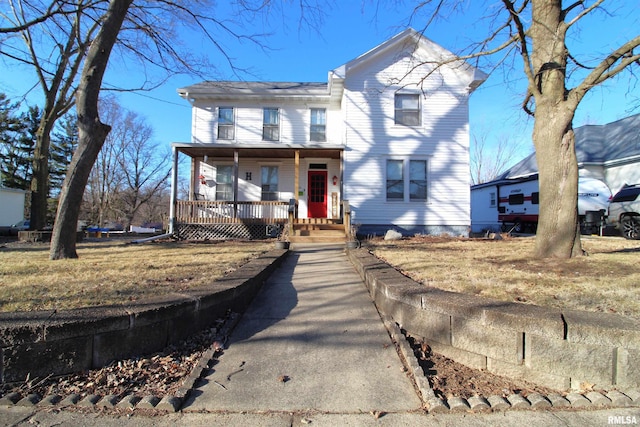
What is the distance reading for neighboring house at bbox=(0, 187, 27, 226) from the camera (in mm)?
23156

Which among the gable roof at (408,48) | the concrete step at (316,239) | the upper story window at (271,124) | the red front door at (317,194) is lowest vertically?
the concrete step at (316,239)

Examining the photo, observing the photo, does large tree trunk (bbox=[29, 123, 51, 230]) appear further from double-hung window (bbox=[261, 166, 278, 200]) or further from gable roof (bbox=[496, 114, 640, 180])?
gable roof (bbox=[496, 114, 640, 180])

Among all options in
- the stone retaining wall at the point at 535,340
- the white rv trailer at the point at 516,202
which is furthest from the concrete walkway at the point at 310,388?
the white rv trailer at the point at 516,202

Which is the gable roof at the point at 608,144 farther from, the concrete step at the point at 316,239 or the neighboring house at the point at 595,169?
the concrete step at the point at 316,239

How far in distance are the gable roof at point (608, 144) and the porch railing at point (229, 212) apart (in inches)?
535

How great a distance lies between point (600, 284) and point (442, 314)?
256 cm

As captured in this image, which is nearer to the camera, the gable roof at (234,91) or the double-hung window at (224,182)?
the gable roof at (234,91)

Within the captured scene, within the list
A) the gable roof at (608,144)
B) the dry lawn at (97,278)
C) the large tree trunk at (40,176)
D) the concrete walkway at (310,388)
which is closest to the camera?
the concrete walkway at (310,388)

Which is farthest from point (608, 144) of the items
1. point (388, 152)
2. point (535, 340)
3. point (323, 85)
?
point (535, 340)

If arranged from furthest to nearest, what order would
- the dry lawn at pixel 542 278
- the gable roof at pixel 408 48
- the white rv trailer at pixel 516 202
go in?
the white rv trailer at pixel 516 202 < the gable roof at pixel 408 48 < the dry lawn at pixel 542 278

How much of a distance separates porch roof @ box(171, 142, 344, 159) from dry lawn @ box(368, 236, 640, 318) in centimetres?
730

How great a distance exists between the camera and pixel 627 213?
11.8 meters
